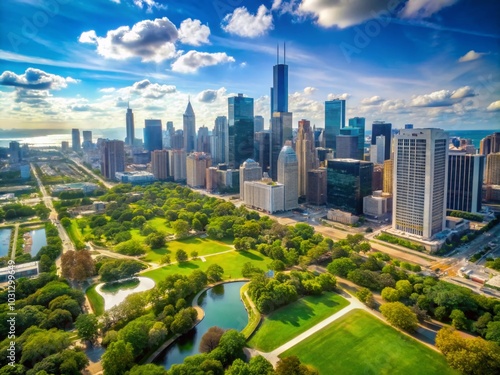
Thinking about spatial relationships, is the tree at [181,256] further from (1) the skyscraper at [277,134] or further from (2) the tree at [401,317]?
(1) the skyscraper at [277,134]

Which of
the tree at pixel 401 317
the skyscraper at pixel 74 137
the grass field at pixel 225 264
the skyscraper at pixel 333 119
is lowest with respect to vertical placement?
the grass field at pixel 225 264

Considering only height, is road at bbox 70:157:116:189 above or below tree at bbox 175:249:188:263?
above

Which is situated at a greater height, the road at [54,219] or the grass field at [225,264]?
the road at [54,219]

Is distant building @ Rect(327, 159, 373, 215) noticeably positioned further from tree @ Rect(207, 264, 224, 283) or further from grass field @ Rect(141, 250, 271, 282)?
tree @ Rect(207, 264, 224, 283)

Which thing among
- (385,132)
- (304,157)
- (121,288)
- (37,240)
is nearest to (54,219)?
(37,240)

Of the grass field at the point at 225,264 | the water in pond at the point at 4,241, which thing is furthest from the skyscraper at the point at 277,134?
the water in pond at the point at 4,241

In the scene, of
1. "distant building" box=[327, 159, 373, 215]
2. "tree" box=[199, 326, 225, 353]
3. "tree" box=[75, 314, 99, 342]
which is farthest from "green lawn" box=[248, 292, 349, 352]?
"distant building" box=[327, 159, 373, 215]

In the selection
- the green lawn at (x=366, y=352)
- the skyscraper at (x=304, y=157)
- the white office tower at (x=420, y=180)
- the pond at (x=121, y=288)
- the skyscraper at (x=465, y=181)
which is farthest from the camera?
the skyscraper at (x=304, y=157)
